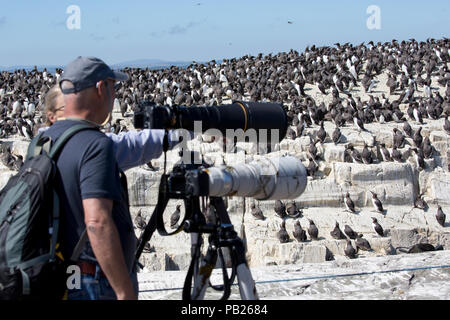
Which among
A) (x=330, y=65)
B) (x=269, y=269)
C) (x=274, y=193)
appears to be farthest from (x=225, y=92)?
(x=274, y=193)

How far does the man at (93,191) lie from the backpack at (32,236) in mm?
76

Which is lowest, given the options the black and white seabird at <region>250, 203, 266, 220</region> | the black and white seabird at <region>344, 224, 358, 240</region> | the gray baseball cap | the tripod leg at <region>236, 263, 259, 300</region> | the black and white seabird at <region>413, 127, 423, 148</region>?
the black and white seabird at <region>344, 224, 358, 240</region>

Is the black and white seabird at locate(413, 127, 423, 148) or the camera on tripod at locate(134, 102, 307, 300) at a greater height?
the camera on tripod at locate(134, 102, 307, 300)

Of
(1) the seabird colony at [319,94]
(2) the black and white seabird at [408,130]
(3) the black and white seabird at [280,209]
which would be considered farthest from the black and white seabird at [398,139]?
(3) the black and white seabird at [280,209]

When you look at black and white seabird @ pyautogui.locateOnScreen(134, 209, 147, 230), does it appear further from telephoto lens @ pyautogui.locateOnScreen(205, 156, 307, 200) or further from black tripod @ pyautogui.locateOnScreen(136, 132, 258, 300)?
telephoto lens @ pyautogui.locateOnScreen(205, 156, 307, 200)

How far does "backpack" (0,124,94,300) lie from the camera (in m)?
2.14

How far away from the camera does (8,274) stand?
2.13 m

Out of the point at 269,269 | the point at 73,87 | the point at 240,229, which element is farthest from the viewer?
the point at 240,229

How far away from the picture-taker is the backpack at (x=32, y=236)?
2.14 meters

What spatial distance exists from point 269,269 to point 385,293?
3.00 ft

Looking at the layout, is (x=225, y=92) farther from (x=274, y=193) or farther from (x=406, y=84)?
(x=274, y=193)

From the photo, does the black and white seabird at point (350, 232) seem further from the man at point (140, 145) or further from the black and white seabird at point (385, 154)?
the man at point (140, 145)

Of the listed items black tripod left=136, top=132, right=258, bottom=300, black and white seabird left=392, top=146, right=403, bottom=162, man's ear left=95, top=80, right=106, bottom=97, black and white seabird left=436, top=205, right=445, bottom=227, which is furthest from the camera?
black and white seabird left=392, top=146, right=403, bottom=162

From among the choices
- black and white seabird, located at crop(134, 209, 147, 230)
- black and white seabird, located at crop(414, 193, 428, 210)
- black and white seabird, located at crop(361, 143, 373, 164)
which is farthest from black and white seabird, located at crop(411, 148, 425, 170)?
black and white seabird, located at crop(134, 209, 147, 230)
